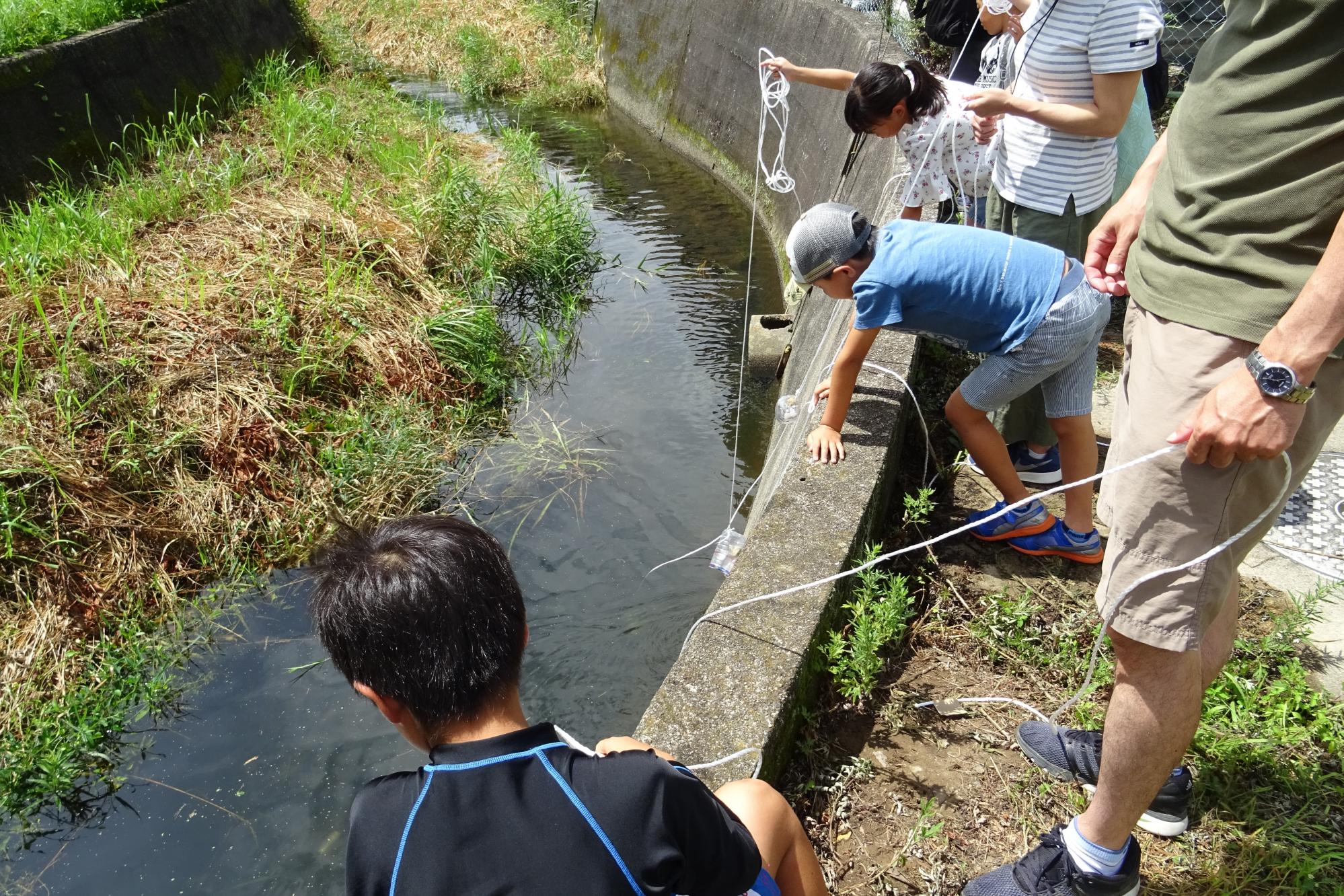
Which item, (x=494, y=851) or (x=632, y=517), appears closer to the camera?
(x=494, y=851)

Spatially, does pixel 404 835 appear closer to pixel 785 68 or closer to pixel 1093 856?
pixel 1093 856

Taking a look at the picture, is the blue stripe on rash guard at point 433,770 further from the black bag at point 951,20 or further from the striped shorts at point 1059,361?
the black bag at point 951,20

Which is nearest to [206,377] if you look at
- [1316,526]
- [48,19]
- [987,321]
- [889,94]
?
[889,94]

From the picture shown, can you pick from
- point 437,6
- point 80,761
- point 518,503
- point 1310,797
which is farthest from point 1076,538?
point 437,6

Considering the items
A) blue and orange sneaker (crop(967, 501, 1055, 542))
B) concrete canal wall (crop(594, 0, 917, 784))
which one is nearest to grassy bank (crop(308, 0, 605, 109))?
concrete canal wall (crop(594, 0, 917, 784))

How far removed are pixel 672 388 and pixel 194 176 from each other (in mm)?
3816

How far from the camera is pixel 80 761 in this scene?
10.6 ft

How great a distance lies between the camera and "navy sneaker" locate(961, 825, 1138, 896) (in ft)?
5.97

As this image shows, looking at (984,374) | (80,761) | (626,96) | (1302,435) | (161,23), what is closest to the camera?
(1302,435)

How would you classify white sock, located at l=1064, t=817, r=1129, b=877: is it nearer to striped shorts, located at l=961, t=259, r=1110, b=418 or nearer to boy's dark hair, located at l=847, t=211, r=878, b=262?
striped shorts, located at l=961, t=259, r=1110, b=418

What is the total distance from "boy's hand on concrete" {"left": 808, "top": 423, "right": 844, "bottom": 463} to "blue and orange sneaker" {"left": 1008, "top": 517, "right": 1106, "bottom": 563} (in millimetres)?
619

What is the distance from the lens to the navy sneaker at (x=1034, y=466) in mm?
3301

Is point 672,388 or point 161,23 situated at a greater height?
point 161,23

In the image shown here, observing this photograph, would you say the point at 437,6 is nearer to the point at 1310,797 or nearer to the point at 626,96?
the point at 626,96
